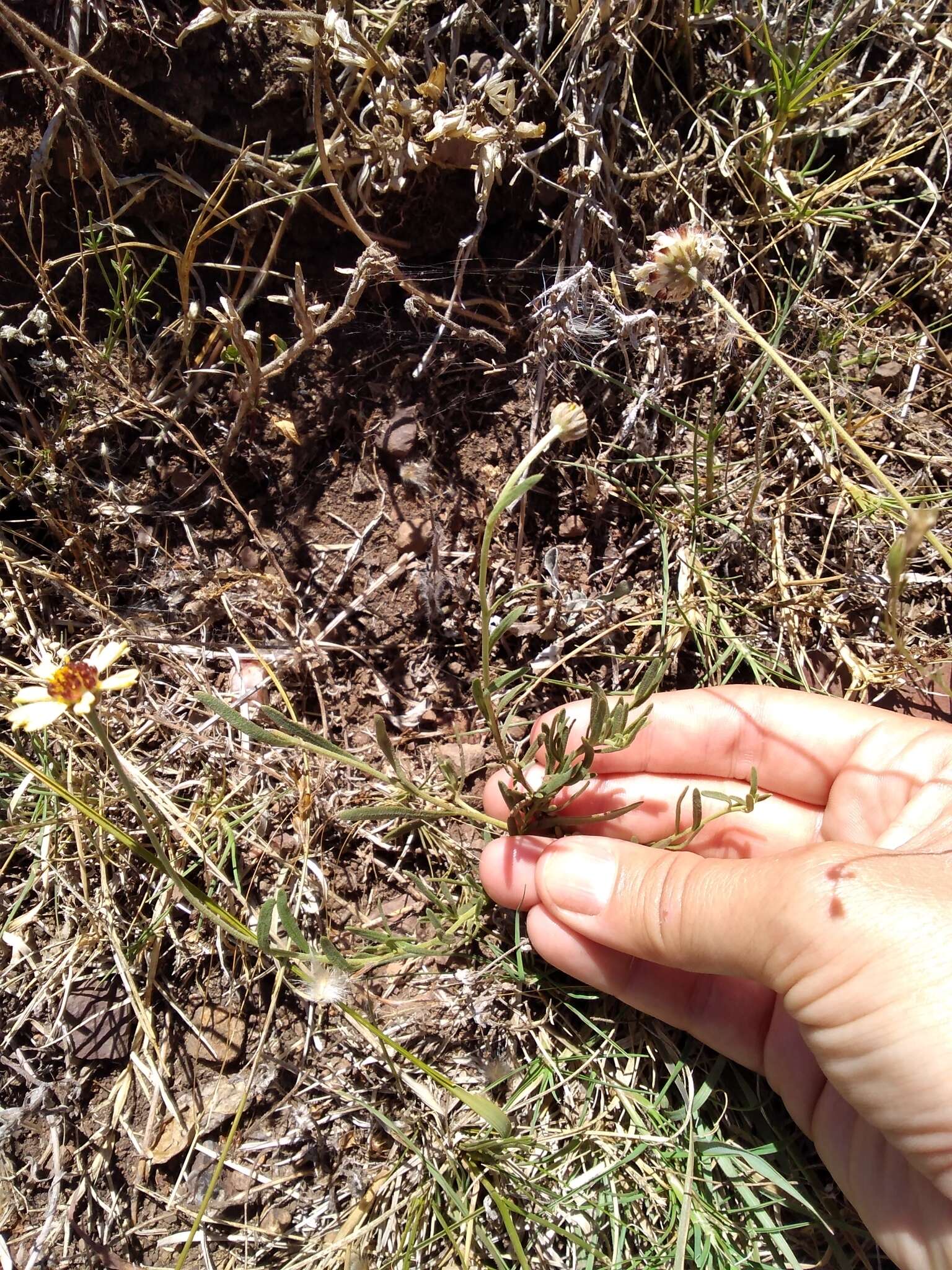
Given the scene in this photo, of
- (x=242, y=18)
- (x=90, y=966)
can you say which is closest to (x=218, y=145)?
(x=242, y=18)

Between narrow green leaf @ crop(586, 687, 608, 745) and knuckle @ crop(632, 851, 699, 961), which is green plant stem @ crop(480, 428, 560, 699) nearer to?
narrow green leaf @ crop(586, 687, 608, 745)

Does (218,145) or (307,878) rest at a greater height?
(218,145)

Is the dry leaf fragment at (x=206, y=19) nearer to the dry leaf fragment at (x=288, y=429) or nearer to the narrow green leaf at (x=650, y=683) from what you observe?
the dry leaf fragment at (x=288, y=429)

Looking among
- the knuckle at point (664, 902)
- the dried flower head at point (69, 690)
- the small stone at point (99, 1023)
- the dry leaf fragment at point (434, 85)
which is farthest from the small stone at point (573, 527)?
the small stone at point (99, 1023)

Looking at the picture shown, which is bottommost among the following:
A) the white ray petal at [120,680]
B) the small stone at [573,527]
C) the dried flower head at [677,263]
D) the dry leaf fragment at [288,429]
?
the small stone at [573,527]

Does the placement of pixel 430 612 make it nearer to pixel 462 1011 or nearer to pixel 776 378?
pixel 462 1011
